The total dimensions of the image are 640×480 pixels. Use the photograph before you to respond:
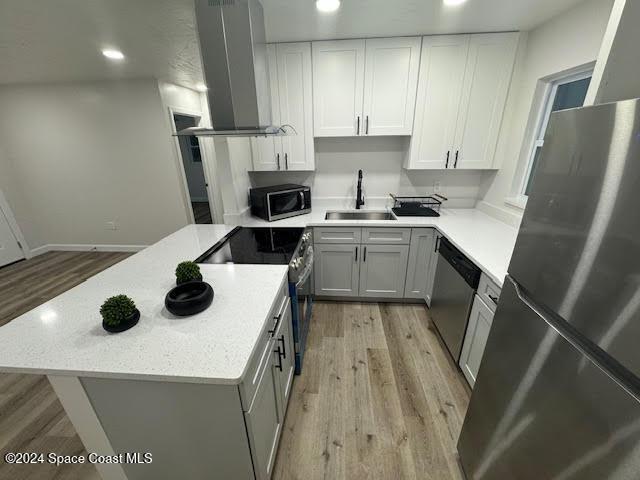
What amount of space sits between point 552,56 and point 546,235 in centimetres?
199

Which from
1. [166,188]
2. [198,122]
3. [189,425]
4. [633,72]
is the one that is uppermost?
[198,122]

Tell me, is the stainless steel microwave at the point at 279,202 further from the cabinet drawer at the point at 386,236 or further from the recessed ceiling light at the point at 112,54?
the recessed ceiling light at the point at 112,54

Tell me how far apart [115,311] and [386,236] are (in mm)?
1992

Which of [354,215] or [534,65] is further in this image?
[354,215]

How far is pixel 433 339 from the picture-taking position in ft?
7.08

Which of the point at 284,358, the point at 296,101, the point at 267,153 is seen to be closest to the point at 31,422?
the point at 284,358

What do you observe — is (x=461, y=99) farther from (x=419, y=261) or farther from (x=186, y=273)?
(x=186, y=273)

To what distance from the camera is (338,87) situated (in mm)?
2268

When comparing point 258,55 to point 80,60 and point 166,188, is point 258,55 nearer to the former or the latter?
point 80,60

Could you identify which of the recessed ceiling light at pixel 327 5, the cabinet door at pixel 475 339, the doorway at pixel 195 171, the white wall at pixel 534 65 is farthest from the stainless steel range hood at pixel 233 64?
the doorway at pixel 195 171

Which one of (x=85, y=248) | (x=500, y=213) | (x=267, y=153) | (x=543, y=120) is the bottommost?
(x=85, y=248)

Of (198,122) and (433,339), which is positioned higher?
(198,122)

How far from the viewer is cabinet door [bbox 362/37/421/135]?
212cm

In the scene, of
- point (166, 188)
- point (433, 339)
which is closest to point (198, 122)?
point (166, 188)
